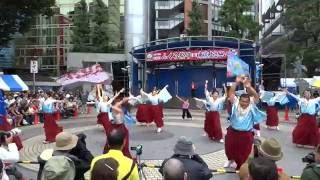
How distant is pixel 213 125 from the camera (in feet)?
53.2

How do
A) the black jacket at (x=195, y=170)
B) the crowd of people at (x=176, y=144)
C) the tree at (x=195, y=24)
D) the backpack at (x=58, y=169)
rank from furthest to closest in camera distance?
the tree at (x=195, y=24)
the black jacket at (x=195, y=170)
the backpack at (x=58, y=169)
the crowd of people at (x=176, y=144)

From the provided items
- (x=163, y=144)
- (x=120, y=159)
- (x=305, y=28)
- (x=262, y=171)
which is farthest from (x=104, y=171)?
(x=305, y=28)

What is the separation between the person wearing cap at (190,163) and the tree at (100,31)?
146ft

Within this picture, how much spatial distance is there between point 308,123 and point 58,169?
37.6 ft

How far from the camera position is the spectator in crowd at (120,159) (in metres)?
4.91

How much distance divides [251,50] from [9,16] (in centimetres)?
1438

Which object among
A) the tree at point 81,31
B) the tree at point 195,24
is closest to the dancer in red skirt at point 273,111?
the tree at point 195,24

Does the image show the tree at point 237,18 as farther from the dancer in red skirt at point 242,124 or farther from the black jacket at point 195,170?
the black jacket at point 195,170

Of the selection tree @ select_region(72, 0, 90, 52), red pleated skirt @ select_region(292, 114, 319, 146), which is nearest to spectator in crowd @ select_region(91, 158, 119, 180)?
red pleated skirt @ select_region(292, 114, 319, 146)

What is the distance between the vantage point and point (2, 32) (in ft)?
108

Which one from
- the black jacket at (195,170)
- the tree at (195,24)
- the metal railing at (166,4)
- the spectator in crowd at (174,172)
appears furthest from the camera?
the metal railing at (166,4)

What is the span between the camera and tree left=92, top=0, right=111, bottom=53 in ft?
165

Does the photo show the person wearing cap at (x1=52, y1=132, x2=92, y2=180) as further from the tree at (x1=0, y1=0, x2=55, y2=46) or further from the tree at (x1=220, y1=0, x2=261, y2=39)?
the tree at (x1=220, y1=0, x2=261, y2=39)

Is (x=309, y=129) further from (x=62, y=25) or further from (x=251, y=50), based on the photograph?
(x=62, y=25)
